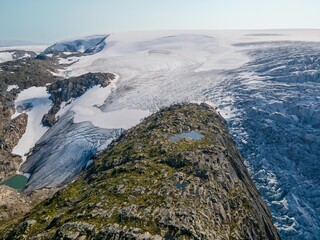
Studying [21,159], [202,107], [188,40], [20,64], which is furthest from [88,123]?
[188,40]

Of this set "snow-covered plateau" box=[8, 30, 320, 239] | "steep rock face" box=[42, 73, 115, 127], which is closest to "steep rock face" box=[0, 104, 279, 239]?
"snow-covered plateau" box=[8, 30, 320, 239]

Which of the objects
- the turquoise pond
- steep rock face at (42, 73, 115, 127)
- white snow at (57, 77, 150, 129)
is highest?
steep rock face at (42, 73, 115, 127)

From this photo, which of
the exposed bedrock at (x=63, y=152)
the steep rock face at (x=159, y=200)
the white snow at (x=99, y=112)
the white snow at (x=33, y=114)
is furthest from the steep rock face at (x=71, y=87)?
the steep rock face at (x=159, y=200)

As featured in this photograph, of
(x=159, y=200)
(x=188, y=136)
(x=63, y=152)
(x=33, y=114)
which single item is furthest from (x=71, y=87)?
(x=159, y=200)

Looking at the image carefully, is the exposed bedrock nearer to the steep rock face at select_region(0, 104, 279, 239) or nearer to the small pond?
the steep rock face at select_region(0, 104, 279, 239)

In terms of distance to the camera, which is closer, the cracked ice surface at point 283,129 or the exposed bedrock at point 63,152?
the cracked ice surface at point 283,129

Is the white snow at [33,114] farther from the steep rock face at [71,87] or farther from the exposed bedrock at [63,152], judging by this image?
the exposed bedrock at [63,152]

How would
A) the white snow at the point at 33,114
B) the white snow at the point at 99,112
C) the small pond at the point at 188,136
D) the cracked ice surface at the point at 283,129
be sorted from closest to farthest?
the cracked ice surface at the point at 283,129 → the small pond at the point at 188,136 → the white snow at the point at 99,112 → the white snow at the point at 33,114
